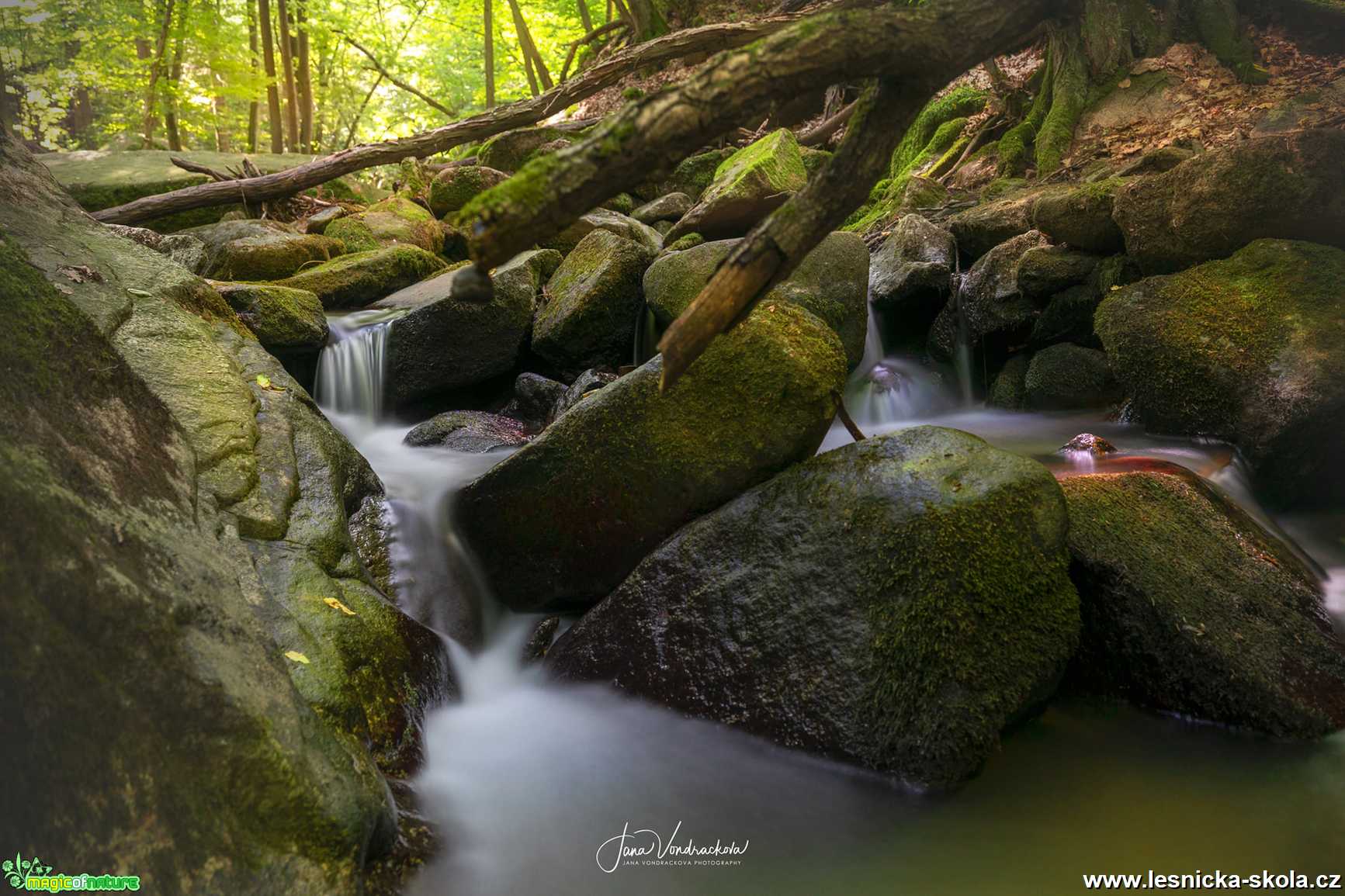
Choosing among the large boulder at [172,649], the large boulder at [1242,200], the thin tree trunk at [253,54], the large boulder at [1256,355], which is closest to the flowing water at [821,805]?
the large boulder at [172,649]

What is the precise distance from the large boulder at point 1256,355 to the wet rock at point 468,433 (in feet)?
16.3

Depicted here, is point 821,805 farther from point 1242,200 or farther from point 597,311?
point 597,311

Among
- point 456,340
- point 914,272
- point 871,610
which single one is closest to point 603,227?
point 456,340

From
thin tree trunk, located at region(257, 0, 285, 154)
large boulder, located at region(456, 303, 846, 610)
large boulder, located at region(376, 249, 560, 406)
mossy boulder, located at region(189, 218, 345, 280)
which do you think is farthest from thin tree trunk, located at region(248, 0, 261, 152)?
large boulder, located at region(456, 303, 846, 610)

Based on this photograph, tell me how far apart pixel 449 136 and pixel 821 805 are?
1098cm

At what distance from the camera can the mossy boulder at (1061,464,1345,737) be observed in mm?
3197

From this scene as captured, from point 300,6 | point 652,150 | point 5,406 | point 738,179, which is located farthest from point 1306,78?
point 300,6

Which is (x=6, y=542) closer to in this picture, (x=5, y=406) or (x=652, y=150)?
(x=5, y=406)

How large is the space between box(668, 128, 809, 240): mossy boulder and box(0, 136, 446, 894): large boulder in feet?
18.8

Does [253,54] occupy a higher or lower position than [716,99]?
higher

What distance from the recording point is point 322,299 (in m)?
8.54

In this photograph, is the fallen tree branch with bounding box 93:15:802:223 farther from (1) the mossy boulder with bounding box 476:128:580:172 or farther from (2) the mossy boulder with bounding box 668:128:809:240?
(2) the mossy boulder with bounding box 668:128:809:240

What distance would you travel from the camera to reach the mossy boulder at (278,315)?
685 cm

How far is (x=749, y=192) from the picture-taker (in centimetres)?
780
